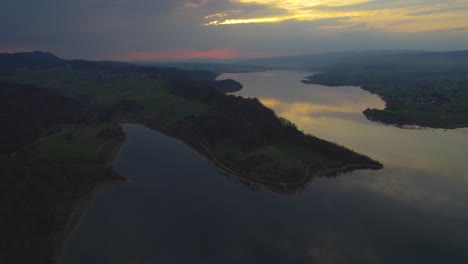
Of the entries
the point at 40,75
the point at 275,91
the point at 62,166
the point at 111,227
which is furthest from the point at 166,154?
the point at 40,75

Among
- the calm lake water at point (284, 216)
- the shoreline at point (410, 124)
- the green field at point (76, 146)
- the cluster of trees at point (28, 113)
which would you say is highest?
the cluster of trees at point (28, 113)

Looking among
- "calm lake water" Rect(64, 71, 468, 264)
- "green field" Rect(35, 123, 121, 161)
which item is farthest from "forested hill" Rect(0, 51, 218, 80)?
"calm lake water" Rect(64, 71, 468, 264)

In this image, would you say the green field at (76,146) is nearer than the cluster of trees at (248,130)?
No

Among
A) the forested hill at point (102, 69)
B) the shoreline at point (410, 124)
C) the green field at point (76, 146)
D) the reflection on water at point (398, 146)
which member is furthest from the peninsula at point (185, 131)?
the forested hill at point (102, 69)

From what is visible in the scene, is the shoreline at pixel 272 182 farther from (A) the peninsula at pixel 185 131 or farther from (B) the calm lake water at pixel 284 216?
(B) the calm lake water at pixel 284 216

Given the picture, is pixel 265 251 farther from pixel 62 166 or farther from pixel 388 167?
pixel 62 166

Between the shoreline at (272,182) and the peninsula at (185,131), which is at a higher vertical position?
the peninsula at (185,131)

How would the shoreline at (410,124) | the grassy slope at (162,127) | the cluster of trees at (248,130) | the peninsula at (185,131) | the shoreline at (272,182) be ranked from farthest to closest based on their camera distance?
1. the shoreline at (410,124)
2. the cluster of trees at (248,130)
3. the peninsula at (185,131)
4. the grassy slope at (162,127)
5. the shoreline at (272,182)

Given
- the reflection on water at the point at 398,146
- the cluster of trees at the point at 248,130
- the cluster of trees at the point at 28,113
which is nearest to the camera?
the reflection on water at the point at 398,146

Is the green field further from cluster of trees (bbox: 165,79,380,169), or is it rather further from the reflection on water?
the reflection on water
